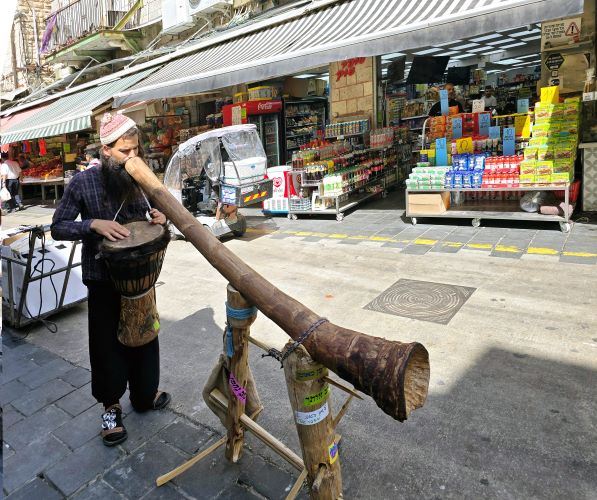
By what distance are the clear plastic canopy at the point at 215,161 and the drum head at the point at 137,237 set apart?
16.9 feet

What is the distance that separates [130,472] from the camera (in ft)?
8.52

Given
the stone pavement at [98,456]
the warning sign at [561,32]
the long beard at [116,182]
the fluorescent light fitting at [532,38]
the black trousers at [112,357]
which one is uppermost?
the fluorescent light fitting at [532,38]

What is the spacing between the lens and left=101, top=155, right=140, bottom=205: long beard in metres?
2.64

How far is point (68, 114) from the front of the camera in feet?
40.0

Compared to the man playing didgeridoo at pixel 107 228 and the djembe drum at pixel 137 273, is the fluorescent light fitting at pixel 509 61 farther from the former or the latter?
the djembe drum at pixel 137 273

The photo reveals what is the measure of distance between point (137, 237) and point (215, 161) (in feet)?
18.4

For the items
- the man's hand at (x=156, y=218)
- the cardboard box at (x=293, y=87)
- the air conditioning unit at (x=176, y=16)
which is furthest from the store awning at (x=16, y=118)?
the man's hand at (x=156, y=218)

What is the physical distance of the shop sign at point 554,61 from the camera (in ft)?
25.4

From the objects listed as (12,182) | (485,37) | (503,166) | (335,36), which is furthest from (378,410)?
(12,182)

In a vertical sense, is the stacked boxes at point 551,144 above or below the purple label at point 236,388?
above

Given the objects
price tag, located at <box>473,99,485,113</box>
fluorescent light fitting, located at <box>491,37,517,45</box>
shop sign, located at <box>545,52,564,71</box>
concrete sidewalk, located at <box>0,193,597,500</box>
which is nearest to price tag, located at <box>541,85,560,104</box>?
price tag, located at <box>473,99,485,113</box>

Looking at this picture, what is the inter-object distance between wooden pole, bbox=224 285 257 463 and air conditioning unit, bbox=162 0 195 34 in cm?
1362

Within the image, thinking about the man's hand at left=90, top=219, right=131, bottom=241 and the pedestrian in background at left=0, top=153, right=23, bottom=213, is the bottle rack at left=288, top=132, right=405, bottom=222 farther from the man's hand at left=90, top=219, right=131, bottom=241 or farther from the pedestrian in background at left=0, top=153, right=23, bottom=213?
the pedestrian in background at left=0, top=153, right=23, bottom=213

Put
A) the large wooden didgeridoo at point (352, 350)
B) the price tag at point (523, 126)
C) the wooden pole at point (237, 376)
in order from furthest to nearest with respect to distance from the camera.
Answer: the price tag at point (523, 126) < the wooden pole at point (237, 376) < the large wooden didgeridoo at point (352, 350)
